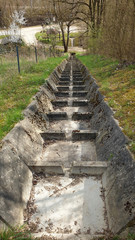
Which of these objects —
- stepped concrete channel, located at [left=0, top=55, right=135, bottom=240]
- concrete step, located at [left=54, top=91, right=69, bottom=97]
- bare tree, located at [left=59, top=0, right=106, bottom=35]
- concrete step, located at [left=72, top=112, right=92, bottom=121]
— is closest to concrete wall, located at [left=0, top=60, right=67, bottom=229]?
stepped concrete channel, located at [left=0, top=55, right=135, bottom=240]

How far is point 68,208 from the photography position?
317cm

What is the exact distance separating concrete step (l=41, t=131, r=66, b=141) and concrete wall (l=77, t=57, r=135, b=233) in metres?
1.09

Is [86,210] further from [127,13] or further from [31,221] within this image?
[127,13]

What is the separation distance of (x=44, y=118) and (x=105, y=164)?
301 centimetres

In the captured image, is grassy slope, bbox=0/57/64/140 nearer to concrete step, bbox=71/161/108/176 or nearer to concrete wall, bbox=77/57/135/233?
concrete step, bbox=71/161/108/176

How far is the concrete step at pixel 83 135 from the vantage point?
5.21 metres

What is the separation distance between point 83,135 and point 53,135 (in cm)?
91

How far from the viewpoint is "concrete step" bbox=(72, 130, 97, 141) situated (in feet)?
17.1

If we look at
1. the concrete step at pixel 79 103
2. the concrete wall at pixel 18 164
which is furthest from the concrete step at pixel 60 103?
the concrete wall at pixel 18 164

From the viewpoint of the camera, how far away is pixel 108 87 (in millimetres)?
7289

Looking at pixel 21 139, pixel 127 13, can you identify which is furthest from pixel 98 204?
pixel 127 13

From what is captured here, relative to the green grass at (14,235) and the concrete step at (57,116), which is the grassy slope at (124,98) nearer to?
the concrete step at (57,116)

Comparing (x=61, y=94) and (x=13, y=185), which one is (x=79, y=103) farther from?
(x=13, y=185)

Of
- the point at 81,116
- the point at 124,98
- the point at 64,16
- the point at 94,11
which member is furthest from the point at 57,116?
the point at 64,16
